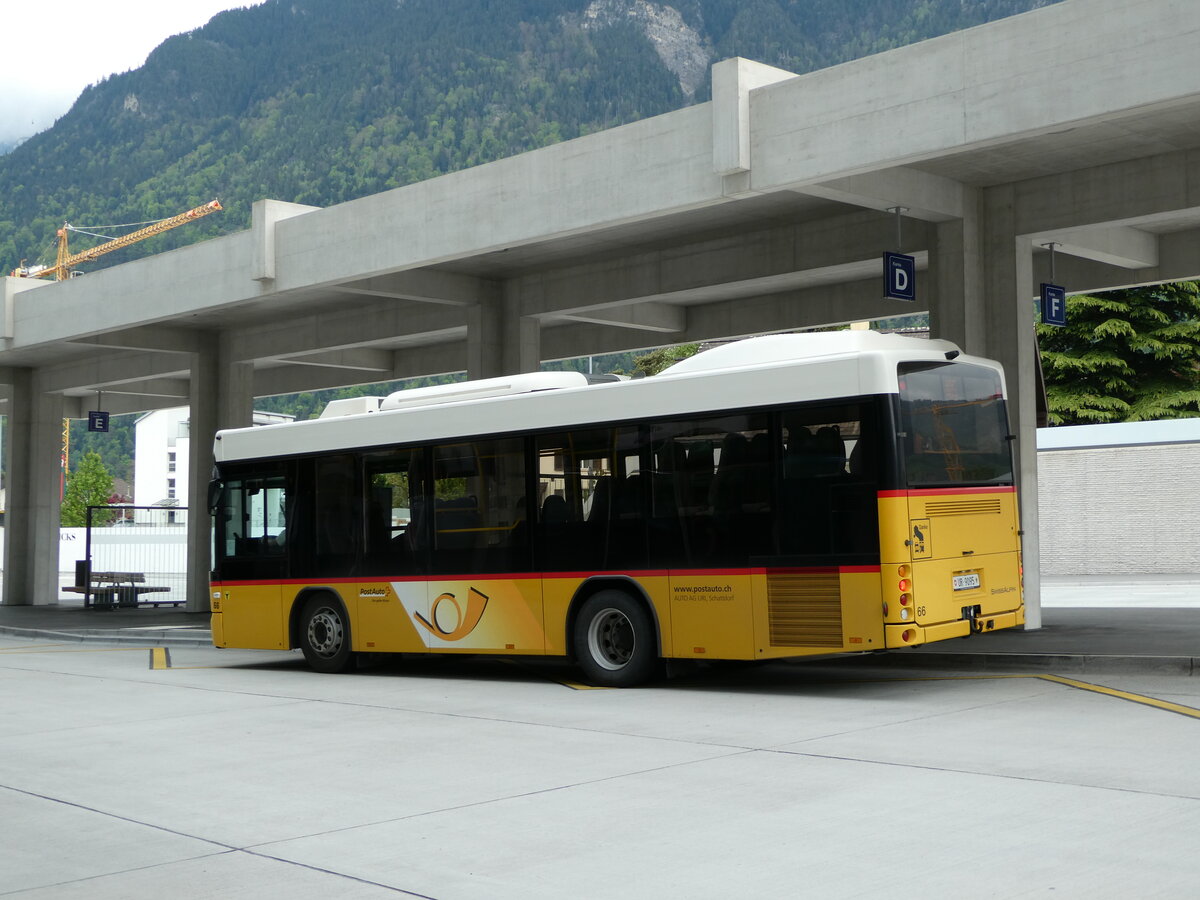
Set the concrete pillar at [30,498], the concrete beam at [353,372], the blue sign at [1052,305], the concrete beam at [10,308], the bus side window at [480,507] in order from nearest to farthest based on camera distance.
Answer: the bus side window at [480,507], the blue sign at [1052,305], the concrete beam at [10,308], the concrete beam at [353,372], the concrete pillar at [30,498]

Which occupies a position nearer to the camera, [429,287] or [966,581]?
[966,581]

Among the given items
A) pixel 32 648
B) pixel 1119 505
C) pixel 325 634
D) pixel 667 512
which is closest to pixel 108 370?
pixel 32 648

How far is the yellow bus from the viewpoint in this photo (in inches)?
471

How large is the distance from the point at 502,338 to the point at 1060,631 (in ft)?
36.6

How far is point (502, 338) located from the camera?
24641 millimetres

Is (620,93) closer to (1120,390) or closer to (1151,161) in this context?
(1120,390)

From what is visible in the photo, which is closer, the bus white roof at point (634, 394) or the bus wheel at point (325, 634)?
the bus white roof at point (634, 394)

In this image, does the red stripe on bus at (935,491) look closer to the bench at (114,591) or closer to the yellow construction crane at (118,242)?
the bench at (114,591)

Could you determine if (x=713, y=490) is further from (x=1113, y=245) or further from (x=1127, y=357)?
(x=1127, y=357)

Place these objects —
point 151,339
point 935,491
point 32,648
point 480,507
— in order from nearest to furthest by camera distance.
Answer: point 935,491, point 480,507, point 32,648, point 151,339

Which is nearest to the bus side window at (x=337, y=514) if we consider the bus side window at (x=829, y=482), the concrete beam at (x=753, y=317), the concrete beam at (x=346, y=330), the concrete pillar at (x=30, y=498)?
the bus side window at (x=829, y=482)

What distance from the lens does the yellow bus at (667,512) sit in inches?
471

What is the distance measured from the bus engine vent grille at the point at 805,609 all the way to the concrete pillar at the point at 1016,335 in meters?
6.67

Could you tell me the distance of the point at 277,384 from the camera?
37562mm
